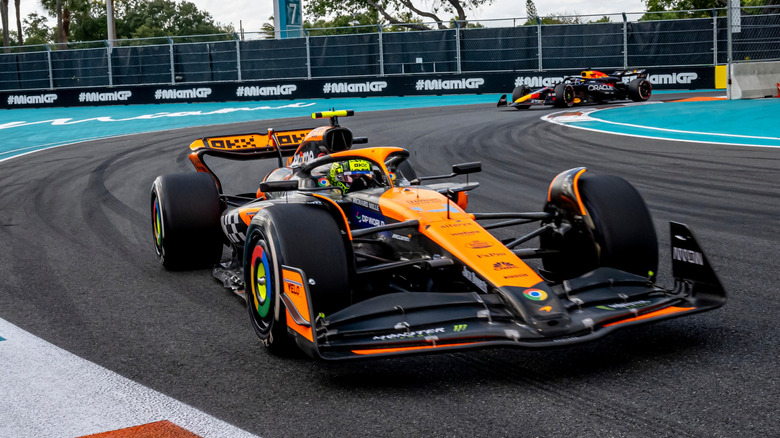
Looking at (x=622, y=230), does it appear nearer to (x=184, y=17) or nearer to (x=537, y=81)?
(x=537, y=81)

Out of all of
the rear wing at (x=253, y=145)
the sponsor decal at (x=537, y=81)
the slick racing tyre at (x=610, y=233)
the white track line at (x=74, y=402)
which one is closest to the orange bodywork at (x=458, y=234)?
the slick racing tyre at (x=610, y=233)

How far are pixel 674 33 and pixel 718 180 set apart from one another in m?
18.1

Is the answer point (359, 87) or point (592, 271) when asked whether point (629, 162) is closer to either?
point (592, 271)

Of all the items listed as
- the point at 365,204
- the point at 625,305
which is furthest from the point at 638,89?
the point at 625,305

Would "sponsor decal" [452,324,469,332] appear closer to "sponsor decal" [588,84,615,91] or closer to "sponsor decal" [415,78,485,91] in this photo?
"sponsor decal" [588,84,615,91]

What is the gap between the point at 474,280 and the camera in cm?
444

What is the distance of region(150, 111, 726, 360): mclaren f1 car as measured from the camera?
157 inches

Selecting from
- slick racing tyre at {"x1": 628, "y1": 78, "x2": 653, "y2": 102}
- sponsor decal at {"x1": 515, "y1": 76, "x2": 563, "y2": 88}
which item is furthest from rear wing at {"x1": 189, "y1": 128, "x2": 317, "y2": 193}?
sponsor decal at {"x1": 515, "y1": 76, "x2": 563, "y2": 88}

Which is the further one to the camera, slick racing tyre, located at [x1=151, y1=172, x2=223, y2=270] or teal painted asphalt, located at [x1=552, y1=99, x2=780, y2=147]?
teal painted asphalt, located at [x1=552, y1=99, x2=780, y2=147]

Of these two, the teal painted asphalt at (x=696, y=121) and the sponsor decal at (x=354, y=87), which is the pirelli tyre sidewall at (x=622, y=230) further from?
the sponsor decal at (x=354, y=87)

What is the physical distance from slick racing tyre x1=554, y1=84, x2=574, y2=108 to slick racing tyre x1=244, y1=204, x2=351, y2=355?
59.4ft

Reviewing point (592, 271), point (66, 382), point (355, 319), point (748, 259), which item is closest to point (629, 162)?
point (748, 259)

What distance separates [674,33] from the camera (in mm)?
A: 26312

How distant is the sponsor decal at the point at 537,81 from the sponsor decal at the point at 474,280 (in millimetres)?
23308
